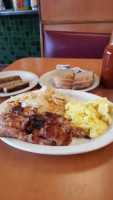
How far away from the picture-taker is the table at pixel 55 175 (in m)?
0.43

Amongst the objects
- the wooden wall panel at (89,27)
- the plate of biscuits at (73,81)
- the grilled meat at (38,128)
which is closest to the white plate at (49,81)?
the plate of biscuits at (73,81)

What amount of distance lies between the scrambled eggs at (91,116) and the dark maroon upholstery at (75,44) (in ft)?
3.44

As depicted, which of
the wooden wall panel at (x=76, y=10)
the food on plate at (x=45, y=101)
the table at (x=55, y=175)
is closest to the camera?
the table at (x=55, y=175)

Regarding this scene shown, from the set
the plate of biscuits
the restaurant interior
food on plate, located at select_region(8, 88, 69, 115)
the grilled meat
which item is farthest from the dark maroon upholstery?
the grilled meat

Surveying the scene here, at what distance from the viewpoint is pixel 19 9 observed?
8.41 ft

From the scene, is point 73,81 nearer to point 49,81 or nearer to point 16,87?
point 49,81

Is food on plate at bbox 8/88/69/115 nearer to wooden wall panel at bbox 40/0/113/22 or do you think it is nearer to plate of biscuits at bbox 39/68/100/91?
plate of biscuits at bbox 39/68/100/91

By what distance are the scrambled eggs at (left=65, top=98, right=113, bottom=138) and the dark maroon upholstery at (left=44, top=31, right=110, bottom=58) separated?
1049 millimetres

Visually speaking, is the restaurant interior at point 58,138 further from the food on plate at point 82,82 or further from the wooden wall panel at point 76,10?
the wooden wall panel at point 76,10

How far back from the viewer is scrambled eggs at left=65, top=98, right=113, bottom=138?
56cm

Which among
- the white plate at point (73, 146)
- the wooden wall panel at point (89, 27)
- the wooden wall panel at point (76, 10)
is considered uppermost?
the wooden wall panel at point (76, 10)

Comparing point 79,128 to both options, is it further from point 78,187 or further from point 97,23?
point 97,23

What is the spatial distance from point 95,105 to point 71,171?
0.83 feet

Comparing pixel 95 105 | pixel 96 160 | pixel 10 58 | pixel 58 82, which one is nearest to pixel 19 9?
pixel 10 58
